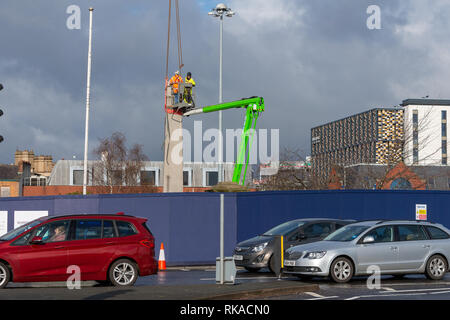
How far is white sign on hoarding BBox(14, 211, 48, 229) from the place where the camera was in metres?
23.5

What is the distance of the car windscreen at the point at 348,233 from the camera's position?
626 inches

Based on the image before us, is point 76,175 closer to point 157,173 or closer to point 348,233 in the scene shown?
point 157,173

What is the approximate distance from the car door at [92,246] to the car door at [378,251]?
19.5 ft

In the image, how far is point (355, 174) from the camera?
1686 inches

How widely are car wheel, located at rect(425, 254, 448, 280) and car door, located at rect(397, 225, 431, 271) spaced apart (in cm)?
24

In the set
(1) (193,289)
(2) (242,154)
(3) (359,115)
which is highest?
(3) (359,115)

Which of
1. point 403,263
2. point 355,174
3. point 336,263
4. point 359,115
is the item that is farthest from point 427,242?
point 359,115

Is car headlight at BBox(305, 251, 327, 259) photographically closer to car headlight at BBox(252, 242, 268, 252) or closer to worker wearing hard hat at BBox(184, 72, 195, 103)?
car headlight at BBox(252, 242, 268, 252)

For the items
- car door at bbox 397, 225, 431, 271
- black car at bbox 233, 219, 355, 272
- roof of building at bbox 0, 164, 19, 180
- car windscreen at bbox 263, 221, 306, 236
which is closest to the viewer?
car door at bbox 397, 225, 431, 271

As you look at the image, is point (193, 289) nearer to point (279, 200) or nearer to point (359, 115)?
point (279, 200)

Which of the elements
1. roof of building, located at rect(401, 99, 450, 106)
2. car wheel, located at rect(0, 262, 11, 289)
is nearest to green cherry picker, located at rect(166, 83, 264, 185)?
car wheel, located at rect(0, 262, 11, 289)

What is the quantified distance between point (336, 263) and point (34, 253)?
6.97m

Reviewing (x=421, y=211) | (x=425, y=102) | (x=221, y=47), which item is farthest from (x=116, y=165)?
(x=425, y=102)

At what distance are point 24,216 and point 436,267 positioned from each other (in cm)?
1491
